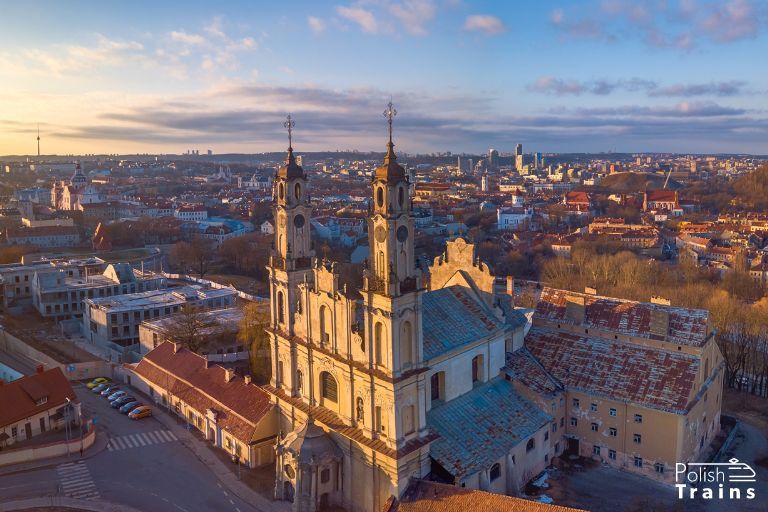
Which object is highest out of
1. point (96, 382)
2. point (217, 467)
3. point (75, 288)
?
point (75, 288)

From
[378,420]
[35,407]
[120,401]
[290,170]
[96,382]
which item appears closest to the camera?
[378,420]

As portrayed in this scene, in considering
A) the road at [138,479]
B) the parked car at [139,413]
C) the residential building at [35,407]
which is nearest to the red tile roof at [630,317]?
the road at [138,479]

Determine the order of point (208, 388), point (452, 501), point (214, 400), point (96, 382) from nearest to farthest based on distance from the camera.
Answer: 1. point (452, 501)
2. point (214, 400)
3. point (208, 388)
4. point (96, 382)

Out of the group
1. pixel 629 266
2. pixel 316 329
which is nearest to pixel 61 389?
pixel 316 329

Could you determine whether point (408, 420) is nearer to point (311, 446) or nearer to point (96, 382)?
point (311, 446)

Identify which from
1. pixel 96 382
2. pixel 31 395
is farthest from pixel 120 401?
pixel 31 395

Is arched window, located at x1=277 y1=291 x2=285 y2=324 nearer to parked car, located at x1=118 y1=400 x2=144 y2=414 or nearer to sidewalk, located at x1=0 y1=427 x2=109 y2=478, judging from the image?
sidewalk, located at x1=0 y1=427 x2=109 y2=478
